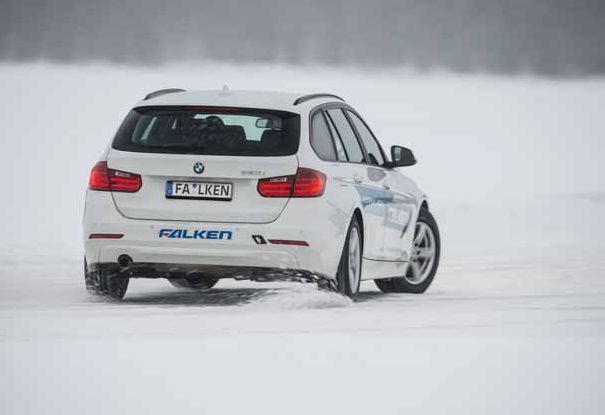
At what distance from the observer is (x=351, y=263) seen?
10.8 m

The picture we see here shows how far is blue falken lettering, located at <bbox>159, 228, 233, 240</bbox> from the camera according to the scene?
1007cm

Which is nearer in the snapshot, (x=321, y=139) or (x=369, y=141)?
(x=321, y=139)

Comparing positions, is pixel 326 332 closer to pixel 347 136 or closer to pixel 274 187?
pixel 274 187

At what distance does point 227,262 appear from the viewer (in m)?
10.1

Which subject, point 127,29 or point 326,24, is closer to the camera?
point 127,29

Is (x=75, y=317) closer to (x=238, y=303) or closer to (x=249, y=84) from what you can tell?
(x=238, y=303)

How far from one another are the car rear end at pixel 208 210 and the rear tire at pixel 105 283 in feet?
1.08

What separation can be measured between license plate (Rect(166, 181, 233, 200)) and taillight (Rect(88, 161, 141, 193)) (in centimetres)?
23

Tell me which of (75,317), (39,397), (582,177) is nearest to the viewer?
(39,397)

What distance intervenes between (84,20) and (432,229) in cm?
5847

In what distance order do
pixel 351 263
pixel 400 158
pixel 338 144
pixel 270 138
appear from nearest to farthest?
pixel 270 138 < pixel 351 263 < pixel 338 144 < pixel 400 158

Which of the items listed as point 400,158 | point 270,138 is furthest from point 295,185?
point 400,158

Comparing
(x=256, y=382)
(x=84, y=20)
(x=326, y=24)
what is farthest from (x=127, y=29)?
(x=256, y=382)

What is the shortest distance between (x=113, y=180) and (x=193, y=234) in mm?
656
